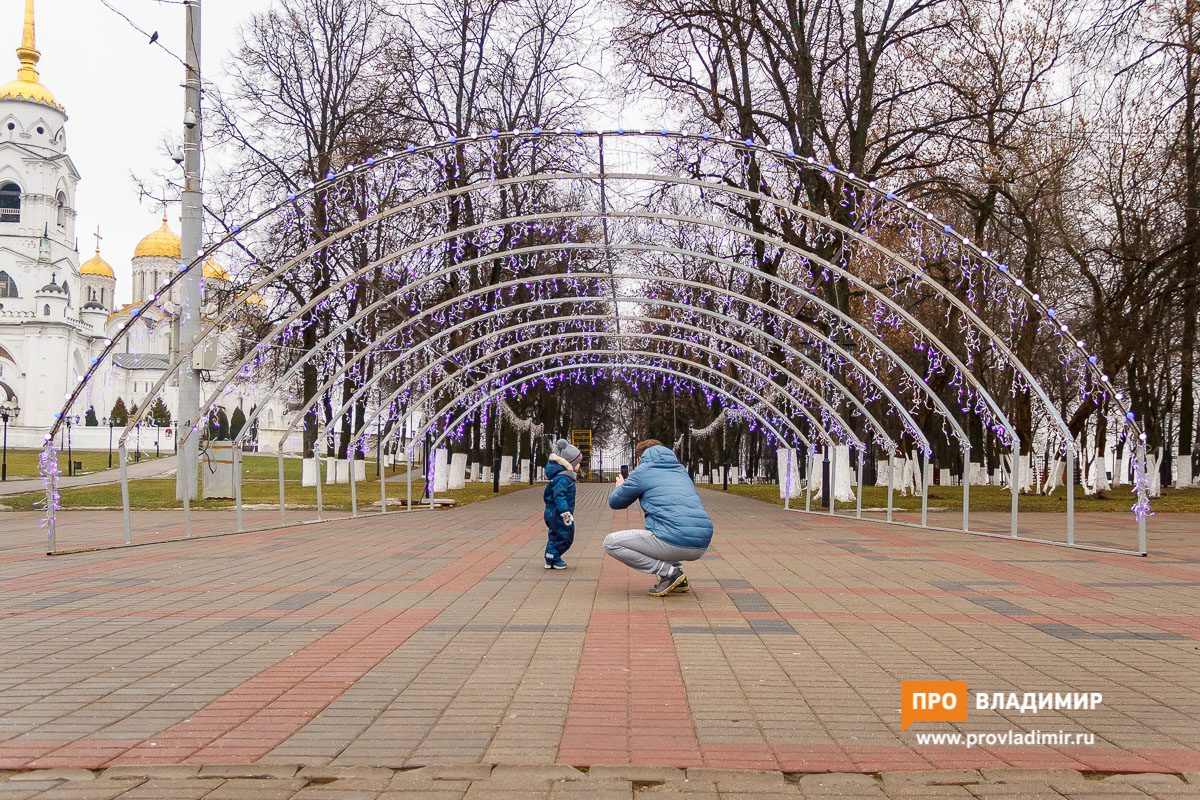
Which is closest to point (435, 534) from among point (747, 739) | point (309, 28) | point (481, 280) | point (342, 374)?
point (342, 374)

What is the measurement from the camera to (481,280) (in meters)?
29.5

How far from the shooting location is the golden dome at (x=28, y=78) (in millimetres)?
80688

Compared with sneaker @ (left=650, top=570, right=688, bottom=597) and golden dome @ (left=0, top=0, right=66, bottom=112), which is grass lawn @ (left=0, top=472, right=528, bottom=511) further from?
A: golden dome @ (left=0, top=0, right=66, bottom=112)

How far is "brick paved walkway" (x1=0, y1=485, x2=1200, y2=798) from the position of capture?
15.0 feet

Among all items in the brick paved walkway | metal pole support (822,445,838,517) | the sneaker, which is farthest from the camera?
metal pole support (822,445,838,517)

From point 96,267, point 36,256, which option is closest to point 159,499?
point 36,256

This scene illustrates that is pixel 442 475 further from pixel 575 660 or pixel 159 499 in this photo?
pixel 575 660

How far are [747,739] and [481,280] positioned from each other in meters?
25.7

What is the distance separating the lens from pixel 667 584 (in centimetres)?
916

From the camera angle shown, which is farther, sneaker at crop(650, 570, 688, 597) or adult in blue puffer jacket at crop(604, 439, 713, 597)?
sneaker at crop(650, 570, 688, 597)

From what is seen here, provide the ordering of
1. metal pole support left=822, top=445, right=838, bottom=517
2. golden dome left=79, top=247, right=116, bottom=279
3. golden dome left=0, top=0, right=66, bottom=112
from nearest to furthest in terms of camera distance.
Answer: metal pole support left=822, top=445, right=838, bottom=517 → golden dome left=0, top=0, right=66, bottom=112 → golden dome left=79, top=247, right=116, bottom=279

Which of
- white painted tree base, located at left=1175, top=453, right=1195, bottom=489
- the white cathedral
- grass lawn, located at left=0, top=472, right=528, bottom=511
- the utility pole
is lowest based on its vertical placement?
grass lawn, located at left=0, top=472, right=528, bottom=511

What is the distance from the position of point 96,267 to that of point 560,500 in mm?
111438

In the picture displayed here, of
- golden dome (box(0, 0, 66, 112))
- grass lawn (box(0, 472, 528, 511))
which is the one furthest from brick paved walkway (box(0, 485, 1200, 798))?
golden dome (box(0, 0, 66, 112))
